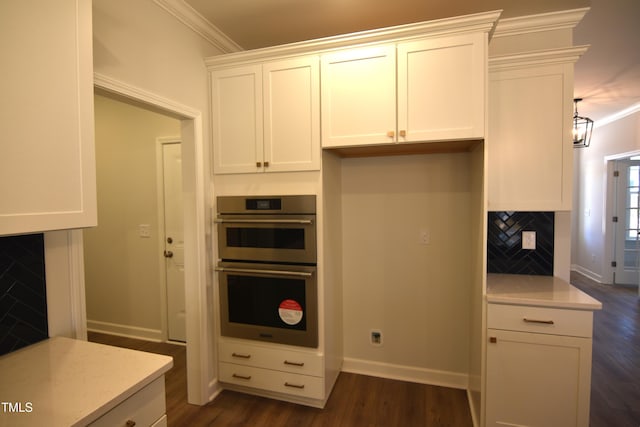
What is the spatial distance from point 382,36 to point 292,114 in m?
0.74

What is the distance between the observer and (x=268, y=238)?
7.41 ft

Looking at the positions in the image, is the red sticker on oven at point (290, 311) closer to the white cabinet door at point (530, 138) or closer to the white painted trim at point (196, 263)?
the white painted trim at point (196, 263)

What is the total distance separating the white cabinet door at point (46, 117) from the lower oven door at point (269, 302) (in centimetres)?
122

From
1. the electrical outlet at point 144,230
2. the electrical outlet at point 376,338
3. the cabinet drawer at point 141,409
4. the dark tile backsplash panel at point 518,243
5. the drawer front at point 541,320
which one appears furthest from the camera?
the electrical outlet at point 144,230

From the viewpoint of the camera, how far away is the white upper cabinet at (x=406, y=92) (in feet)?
6.12

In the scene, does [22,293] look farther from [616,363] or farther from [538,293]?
[616,363]

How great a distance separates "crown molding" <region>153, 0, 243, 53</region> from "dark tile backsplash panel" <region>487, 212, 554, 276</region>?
2.46 m

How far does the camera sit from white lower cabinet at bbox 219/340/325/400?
2225mm

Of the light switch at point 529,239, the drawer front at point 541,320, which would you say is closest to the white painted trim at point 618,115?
the light switch at point 529,239

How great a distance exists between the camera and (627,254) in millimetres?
5238

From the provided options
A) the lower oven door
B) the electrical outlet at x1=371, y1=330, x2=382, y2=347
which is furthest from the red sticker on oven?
the electrical outlet at x1=371, y1=330, x2=382, y2=347

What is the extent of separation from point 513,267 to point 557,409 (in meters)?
0.92

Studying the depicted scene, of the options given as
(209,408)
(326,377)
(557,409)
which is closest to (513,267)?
(557,409)

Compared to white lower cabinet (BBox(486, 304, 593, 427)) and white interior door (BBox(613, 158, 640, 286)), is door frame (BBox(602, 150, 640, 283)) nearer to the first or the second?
white interior door (BBox(613, 158, 640, 286))
